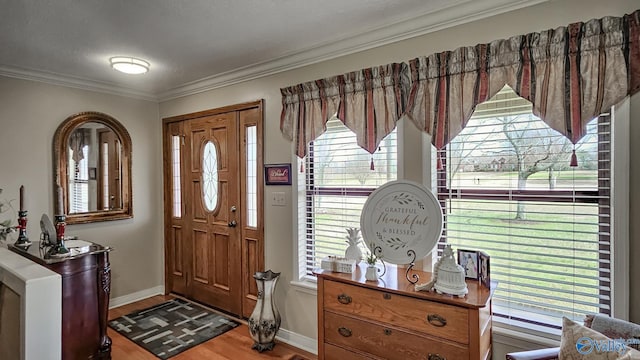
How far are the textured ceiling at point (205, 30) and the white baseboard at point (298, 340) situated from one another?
7.68 feet

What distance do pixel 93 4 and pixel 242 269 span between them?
8.03 feet

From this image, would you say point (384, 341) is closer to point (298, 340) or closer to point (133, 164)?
point (298, 340)

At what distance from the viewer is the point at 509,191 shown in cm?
200

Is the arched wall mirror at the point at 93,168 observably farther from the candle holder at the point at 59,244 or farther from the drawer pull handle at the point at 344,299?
the drawer pull handle at the point at 344,299

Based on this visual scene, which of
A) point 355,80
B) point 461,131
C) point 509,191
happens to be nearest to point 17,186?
point 355,80

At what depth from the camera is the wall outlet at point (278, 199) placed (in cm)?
300

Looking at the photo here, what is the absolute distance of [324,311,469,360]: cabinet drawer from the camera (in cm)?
177

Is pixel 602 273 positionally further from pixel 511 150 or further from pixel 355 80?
pixel 355 80

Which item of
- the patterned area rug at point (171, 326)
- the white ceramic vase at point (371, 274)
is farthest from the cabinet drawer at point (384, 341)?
the patterned area rug at point (171, 326)

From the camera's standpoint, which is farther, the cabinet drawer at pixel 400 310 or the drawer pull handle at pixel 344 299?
the drawer pull handle at pixel 344 299

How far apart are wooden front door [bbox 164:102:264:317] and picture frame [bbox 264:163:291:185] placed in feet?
0.49

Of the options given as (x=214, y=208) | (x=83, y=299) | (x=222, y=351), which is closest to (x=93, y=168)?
(x=214, y=208)

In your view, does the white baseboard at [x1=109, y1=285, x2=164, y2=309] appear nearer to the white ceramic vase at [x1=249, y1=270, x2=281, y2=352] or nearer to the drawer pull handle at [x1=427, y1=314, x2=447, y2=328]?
the white ceramic vase at [x1=249, y1=270, x2=281, y2=352]

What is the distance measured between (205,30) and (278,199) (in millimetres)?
1474
